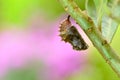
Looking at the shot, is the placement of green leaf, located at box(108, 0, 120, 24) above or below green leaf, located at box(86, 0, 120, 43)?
below

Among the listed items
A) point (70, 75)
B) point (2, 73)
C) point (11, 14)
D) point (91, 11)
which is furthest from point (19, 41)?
point (91, 11)

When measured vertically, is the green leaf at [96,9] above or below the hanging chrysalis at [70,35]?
above

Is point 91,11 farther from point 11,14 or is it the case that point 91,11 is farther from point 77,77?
point 11,14

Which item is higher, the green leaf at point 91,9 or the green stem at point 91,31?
the green leaf at point 91,9
